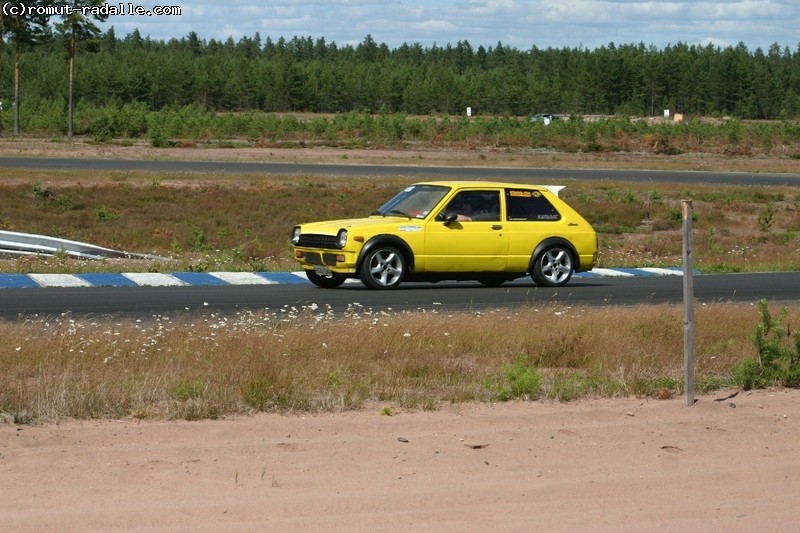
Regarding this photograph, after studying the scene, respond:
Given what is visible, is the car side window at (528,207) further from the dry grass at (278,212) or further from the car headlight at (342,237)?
the dry grass at (278,212)

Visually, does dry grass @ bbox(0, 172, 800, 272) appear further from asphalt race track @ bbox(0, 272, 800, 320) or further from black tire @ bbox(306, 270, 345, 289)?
black tire @ bbox(306, 270, 345, 289)

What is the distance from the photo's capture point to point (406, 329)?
11.5m

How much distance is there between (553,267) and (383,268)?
8.70 feet

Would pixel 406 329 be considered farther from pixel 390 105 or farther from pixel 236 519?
→ pixel 390 105

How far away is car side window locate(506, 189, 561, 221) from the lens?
17422 mm

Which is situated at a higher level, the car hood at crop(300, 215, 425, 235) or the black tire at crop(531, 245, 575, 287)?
the car hood at crop(300, 215, 425, 235)

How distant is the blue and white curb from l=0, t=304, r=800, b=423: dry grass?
4090 millimetres

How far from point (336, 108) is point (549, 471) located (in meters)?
124

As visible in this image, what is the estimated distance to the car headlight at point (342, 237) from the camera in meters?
16.1

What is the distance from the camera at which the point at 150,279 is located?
677 inches

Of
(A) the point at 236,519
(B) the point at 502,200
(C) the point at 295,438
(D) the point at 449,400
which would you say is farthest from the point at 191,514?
(B) the point at 502,200

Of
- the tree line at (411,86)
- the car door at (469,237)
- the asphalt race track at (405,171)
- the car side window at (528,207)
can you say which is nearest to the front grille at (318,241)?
the car door at (469,237)

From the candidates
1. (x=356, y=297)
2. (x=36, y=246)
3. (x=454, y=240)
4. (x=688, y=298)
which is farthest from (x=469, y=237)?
(x=36, y=246)

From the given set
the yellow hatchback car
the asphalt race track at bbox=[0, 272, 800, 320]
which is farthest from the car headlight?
the asphalt race track at bbox=[0, 272, 800, 320]
